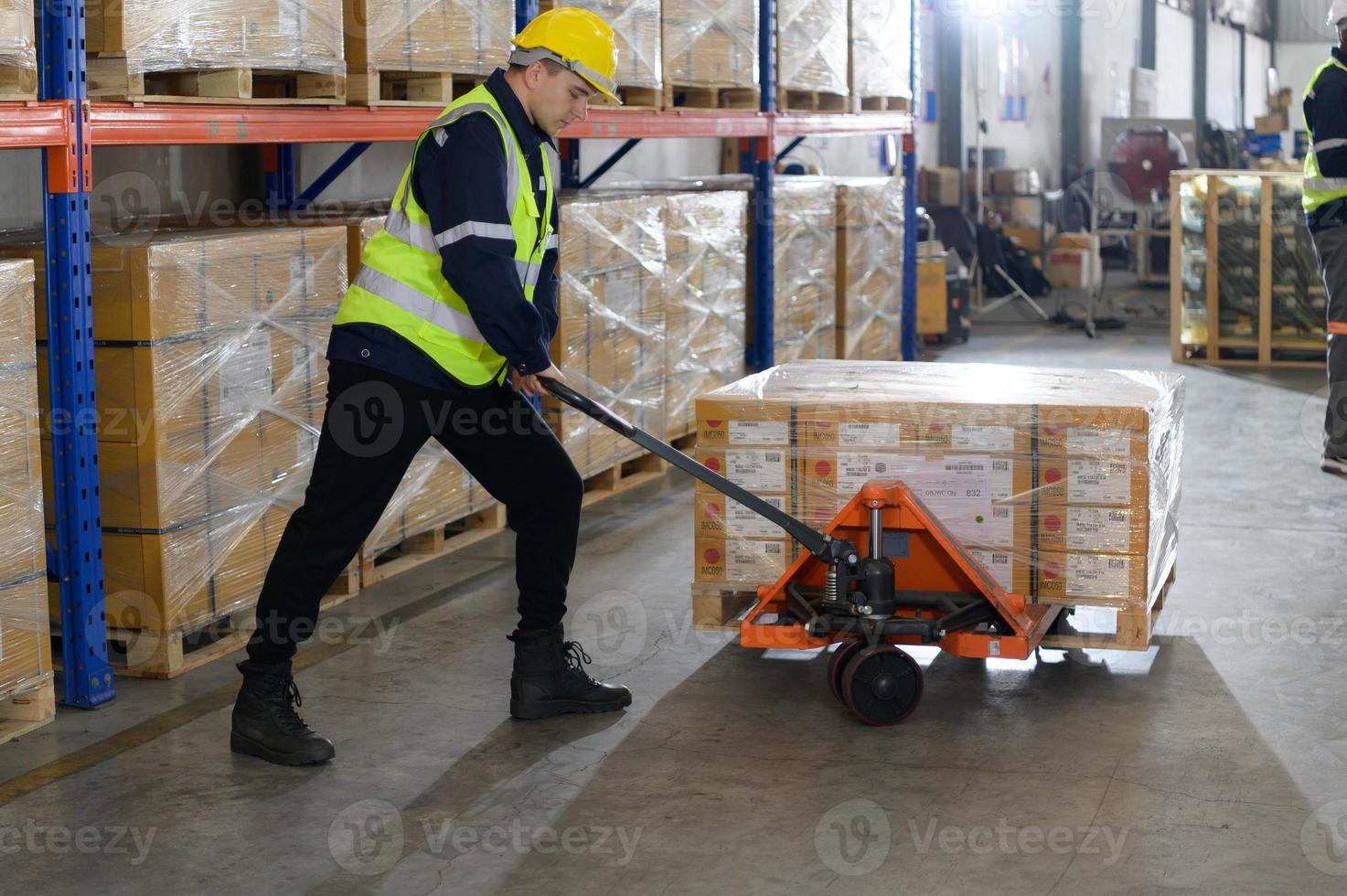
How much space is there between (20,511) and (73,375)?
1.32 ft

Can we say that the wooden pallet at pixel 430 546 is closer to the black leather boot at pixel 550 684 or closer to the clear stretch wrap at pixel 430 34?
the black leather boot at pixel 550 684

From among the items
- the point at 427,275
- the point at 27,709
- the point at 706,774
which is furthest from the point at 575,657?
the point at 27,709

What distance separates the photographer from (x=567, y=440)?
277 inches

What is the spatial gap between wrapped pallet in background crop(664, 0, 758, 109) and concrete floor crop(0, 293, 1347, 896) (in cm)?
324

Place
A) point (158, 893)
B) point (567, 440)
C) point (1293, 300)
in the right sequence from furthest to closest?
point (1293, 300)
point (567, 440)
point (158, 893)

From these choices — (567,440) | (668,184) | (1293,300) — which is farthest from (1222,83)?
(567,440)

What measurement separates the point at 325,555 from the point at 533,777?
77 centimetres

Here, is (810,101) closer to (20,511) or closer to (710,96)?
(710,96)

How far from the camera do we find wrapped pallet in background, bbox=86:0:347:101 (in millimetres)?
4523

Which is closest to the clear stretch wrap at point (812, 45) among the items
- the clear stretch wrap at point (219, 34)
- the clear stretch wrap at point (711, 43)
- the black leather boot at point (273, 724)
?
the clear stretch wrap at point (711, 43)

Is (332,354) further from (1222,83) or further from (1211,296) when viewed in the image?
(1222,83)

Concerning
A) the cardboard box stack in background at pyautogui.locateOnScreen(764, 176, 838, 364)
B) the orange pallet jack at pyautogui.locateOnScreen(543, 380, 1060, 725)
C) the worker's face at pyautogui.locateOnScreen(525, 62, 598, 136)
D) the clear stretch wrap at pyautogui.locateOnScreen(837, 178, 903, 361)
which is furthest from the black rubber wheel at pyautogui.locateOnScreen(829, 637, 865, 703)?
the clear stretch wrap at pyautogui.locateOnScreen(837, 178, 903, 361)

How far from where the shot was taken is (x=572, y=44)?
13.2 ft

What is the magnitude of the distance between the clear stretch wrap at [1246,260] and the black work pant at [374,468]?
8.49 m
